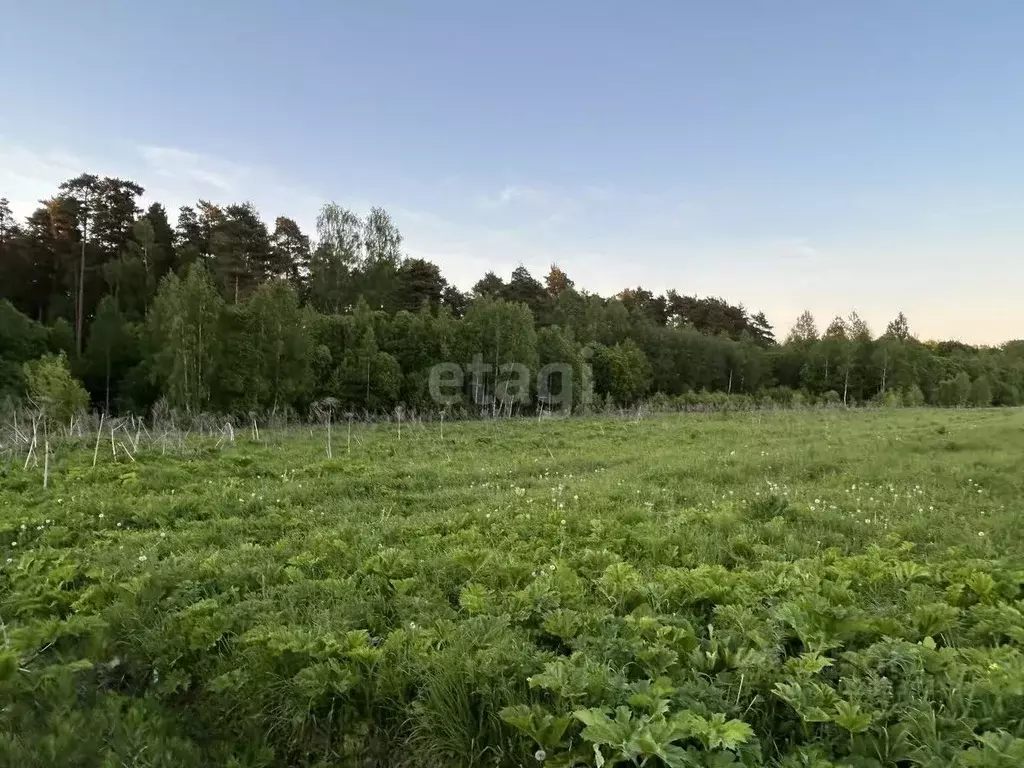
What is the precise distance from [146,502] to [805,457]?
11.8 m

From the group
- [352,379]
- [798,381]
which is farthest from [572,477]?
[798,381]

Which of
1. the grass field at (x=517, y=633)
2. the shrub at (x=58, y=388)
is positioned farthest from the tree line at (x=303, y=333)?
the grass field at (x=517, y=633)

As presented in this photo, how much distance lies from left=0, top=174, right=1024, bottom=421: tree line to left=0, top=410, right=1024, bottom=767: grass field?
19599 millimetres

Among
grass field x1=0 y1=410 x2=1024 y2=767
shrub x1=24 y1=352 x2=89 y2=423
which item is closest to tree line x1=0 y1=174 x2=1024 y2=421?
shrub x1=24 y1=352 x2=89 y2=423

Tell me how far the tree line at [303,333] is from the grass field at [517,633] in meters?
19.6

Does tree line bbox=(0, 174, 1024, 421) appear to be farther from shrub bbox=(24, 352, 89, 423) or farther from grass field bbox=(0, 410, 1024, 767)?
grass field bbox=(0, 410, 1024, 767)

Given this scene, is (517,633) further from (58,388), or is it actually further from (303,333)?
(58,388)

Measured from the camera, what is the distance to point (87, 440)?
45.5 feet

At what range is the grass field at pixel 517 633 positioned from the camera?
2811mm

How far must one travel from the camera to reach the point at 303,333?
90.8ft

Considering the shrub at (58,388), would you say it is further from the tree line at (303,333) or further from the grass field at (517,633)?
the grass field at (517,633)

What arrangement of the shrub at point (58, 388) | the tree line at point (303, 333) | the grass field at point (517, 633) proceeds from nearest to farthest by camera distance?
1. the grass field at point (517, 633)
2. the shrub at point (58, 388)
3. the tree line at point (303, 333)

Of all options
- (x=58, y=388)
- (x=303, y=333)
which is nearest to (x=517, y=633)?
(x=303, y=333)

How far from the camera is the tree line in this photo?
26062mm
